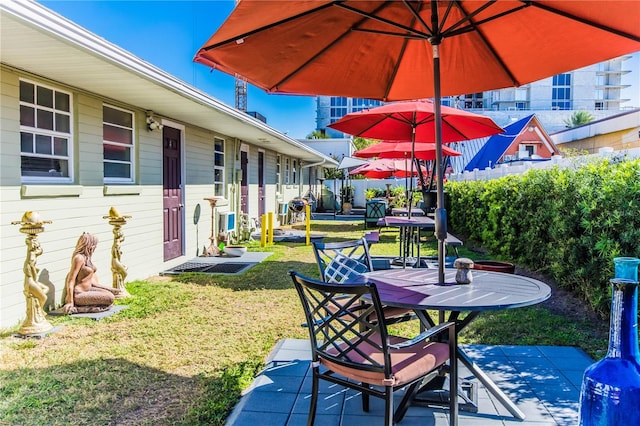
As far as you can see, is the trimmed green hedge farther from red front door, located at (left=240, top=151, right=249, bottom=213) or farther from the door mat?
red front door, located at (left=240, top=151, right=249, bottom=213)

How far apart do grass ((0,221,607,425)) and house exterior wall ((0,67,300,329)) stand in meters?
0.58

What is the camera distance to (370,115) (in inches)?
200

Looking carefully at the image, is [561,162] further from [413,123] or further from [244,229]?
[244,229]

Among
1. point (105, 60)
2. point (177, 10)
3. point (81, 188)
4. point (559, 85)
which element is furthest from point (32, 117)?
point (559, 85)

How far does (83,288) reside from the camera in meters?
4.94

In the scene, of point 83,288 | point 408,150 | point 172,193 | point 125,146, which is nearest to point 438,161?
point 83,288

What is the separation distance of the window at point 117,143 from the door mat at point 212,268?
1769 millimetres

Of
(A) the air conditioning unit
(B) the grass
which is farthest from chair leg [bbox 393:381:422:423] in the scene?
(A) the air conditioning unit

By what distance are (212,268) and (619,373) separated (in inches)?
294

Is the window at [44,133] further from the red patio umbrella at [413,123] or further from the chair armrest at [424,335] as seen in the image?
the chair armrest at [424,335]

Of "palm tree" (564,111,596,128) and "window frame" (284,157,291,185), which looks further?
"palm tree" (564,111,596,128)

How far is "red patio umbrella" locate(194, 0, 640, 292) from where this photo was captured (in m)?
2.55

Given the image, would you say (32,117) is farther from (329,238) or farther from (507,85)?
(329,238)

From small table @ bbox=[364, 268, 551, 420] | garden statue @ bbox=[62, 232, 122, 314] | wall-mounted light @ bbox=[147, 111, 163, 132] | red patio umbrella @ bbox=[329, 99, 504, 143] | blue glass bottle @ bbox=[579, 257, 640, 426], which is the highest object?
wall-mounted light @ bbox=[147, 111, 163, 132]
